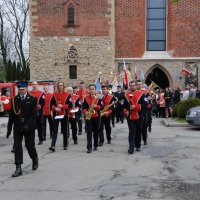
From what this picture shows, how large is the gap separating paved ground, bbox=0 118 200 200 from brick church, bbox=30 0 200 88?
73.9 ft

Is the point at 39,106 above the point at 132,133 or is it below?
above

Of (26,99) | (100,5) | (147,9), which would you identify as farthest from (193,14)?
(26,99)

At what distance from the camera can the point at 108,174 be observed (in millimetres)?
9047

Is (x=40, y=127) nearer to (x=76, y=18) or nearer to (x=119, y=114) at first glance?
(x=119, y=114)

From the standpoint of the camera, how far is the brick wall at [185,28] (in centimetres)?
3594

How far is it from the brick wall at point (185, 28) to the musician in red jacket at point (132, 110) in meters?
24.9

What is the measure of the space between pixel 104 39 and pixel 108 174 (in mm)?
27195

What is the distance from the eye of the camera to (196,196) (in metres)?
7.25

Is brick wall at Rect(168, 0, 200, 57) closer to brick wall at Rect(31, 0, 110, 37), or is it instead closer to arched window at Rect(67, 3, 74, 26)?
brick wall at Rect(31, 0, 110, 37)

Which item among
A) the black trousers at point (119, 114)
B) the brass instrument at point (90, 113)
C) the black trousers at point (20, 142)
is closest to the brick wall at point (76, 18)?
the black trousers at point (119, 114)

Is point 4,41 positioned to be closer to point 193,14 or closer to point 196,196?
point 193,14

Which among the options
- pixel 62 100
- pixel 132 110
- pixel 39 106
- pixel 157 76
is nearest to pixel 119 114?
pixel 39 106

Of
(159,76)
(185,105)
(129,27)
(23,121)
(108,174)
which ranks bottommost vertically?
(108,174)

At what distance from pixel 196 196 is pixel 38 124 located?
7938mm
